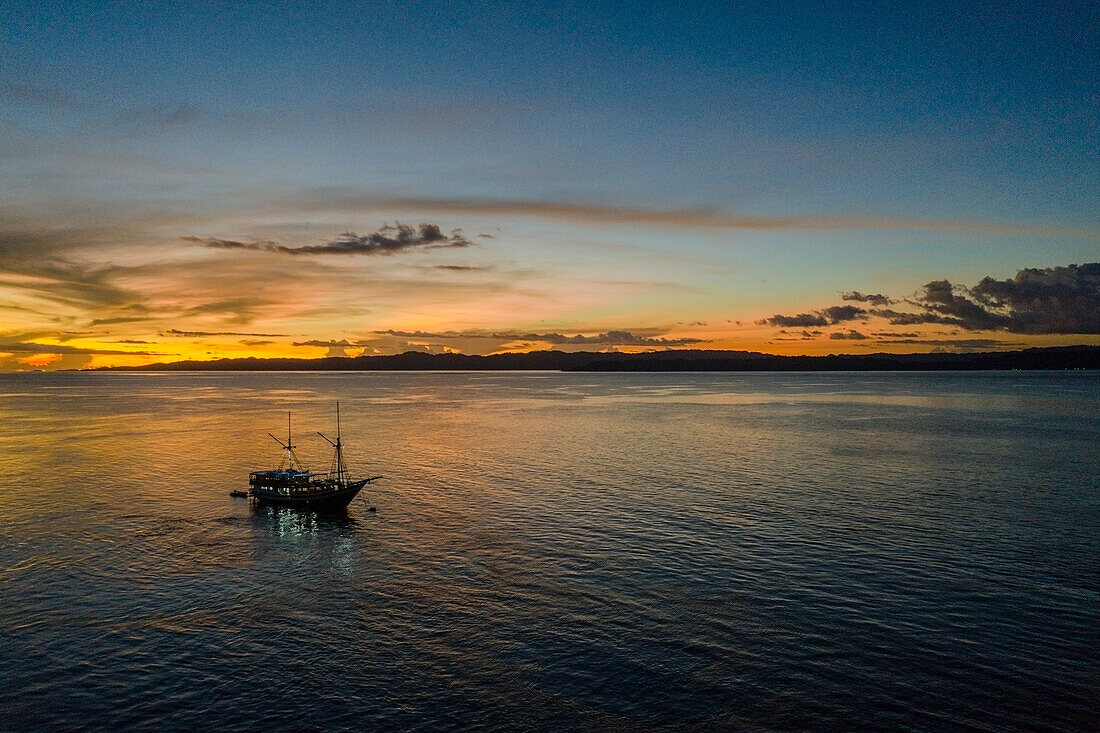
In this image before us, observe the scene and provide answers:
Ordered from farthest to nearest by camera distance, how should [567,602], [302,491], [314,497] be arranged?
[302,491], [314,497], [567,602]

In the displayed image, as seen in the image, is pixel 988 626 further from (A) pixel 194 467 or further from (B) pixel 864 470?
(A) pixel 194 467

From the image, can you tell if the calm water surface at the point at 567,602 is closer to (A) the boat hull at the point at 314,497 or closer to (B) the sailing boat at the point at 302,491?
(A) the boat hull at the point at 314,497

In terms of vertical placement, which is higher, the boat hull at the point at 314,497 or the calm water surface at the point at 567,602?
the boat hull at the point at 314,497

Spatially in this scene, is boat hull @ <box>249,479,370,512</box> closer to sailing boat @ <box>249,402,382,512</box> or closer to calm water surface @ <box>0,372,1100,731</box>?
sailing boat @ <box>249,402,382,512</box>

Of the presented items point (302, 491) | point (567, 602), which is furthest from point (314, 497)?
point (567, 602)

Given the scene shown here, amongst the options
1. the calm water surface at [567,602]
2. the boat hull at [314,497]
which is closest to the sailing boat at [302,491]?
the boat hull at [314,497]

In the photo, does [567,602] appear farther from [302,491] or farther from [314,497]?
[302,491]
